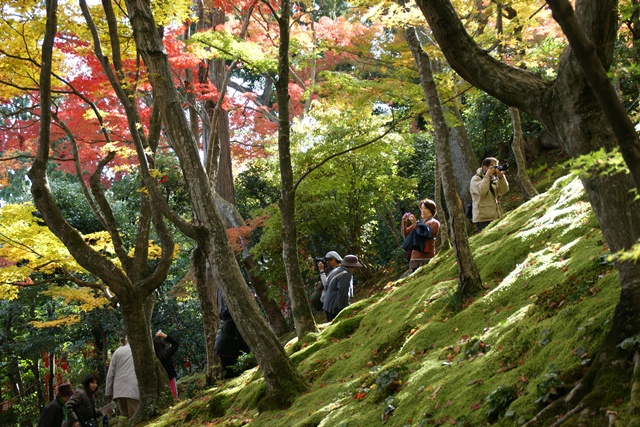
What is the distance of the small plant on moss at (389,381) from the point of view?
16.7 ft

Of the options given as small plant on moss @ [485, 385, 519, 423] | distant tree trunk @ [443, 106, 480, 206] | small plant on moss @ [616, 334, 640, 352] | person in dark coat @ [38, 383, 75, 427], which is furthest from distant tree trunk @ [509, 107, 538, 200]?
person in dark coat @ [38, 383, 75, 427]

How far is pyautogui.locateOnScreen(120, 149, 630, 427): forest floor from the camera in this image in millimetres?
3812

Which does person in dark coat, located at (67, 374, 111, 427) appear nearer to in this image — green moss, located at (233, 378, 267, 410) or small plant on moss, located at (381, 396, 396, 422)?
green moss, located at (233, 378, 267, 410)

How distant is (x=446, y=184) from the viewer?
6.57 meters

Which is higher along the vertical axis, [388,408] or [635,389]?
[635,389]

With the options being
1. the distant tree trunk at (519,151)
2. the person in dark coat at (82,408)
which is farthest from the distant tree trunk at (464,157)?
the person in dark coat at (82,408)

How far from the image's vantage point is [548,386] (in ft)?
11.4

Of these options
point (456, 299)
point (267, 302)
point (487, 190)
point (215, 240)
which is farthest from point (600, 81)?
point (267, 302)

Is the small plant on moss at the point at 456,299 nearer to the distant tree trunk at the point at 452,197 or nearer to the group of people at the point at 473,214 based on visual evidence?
the distant tree trunk at the point at 452,197

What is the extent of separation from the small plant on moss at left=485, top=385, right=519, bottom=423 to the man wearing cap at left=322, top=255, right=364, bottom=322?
20.7 feet

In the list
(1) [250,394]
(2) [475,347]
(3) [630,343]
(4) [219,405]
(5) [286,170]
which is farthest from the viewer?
(5) [286,170]

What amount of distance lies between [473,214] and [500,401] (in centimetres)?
646

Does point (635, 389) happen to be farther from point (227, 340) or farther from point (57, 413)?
point (227, 340)

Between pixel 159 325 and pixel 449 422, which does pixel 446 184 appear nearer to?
pixel 449 422
